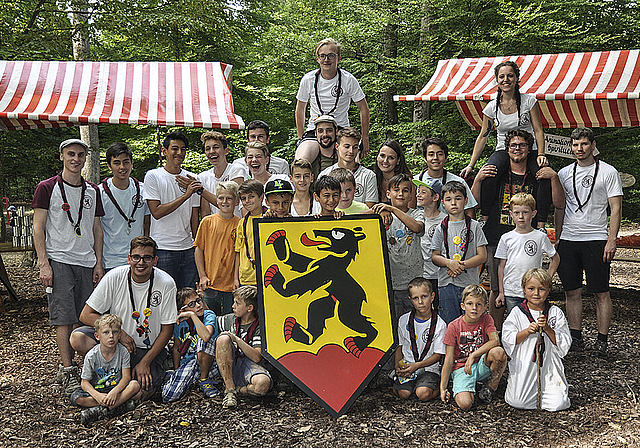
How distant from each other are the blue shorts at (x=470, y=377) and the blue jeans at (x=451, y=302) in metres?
0.54

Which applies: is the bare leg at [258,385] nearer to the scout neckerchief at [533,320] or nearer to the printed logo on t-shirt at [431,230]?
the printed logo on t-shirt at [431,230]

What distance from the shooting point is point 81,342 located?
4180mm

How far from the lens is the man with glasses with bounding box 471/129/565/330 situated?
5.15m

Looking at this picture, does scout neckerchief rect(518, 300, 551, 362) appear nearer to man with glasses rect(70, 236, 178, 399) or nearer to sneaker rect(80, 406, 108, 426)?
man with glasses rect(70, 236, 178, 399)

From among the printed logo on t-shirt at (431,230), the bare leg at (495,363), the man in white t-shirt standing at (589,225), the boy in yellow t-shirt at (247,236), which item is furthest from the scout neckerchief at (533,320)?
the boy in yellow t-shirt at (247,236)

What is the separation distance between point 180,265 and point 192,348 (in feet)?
3.33

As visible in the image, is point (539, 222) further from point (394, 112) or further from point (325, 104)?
point (394, 112)

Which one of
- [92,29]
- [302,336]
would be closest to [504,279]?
[302,336]

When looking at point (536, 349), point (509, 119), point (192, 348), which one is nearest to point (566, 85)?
point (509, 119)

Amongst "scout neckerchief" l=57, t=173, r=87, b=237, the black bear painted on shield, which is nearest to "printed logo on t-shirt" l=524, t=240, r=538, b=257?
the black bear painted on shield

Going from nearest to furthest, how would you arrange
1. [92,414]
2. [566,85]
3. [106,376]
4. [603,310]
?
[92,414], [106,376], [603,310], [566,85]

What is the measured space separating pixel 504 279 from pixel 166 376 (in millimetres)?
2938

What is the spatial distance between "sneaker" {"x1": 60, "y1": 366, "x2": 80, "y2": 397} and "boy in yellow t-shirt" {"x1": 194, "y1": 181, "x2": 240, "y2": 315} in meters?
1.20

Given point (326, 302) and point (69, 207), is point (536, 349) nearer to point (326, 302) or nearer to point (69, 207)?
point (326, 302)
